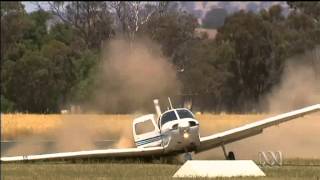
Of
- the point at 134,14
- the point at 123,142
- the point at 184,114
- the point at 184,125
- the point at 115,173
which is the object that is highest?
the point at 134,14

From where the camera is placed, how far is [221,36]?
86125 millimetres

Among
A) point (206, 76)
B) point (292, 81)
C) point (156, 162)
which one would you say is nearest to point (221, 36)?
point (206, 76)

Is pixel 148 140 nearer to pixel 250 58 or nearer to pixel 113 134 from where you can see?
pixel 113 134

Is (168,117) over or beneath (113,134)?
over

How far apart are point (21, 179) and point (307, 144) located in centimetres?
1921

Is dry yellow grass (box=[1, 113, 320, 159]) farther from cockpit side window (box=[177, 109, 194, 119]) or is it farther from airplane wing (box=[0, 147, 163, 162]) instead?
cockpit side window (box=[177, 109, 194, 119])

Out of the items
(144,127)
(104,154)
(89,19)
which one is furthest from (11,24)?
(104,154)

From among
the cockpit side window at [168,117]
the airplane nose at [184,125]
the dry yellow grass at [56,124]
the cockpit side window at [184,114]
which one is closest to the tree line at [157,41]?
the dry yellow grass at [56,124]

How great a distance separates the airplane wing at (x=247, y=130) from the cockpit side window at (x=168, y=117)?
4.81 ft

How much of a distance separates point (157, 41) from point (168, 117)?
21157 millimetres

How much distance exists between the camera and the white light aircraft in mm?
29938

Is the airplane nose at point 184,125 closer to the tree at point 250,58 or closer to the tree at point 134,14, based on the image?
the tree at point 134,14

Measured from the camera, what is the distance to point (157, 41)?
5150cm

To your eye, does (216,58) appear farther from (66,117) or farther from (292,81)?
(66,117)
